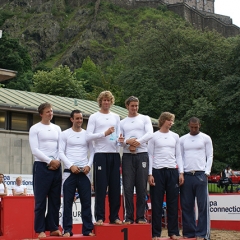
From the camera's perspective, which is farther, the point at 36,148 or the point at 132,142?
the point at 132,142

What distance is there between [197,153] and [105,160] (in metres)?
1.87

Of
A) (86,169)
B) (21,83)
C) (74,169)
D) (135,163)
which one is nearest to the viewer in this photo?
(74,169)

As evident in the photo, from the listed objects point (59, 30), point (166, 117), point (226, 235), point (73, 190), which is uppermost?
point (59, 30)

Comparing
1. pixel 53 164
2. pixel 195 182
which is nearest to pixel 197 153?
pixel 195 182

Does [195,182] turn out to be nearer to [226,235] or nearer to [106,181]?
[106,181]

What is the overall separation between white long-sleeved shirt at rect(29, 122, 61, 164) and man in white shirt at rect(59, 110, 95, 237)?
115 millimetres

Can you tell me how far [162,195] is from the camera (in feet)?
34.8

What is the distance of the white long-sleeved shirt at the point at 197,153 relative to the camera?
1095 cm

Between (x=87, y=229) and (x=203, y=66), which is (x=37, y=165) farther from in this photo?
(x=203, y=66)

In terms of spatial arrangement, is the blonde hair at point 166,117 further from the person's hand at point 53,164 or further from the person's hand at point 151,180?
the person's hand at point 53,164

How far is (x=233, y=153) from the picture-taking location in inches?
1859

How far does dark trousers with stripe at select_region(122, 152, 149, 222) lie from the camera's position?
10.2 m

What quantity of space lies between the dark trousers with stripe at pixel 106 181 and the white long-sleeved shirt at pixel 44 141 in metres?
0.69

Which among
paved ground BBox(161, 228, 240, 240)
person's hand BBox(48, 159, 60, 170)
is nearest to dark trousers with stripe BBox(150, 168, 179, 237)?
person's hand BBox(48, 159, 60, 170)
